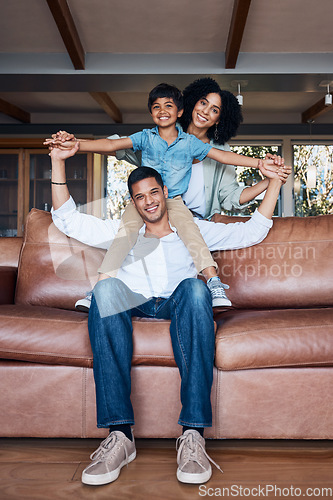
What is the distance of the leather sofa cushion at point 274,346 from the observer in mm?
1605

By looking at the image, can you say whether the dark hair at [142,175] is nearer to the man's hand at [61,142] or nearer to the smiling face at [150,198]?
the smiling face at [150,198]

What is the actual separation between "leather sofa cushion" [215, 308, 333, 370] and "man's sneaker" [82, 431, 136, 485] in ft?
1.40

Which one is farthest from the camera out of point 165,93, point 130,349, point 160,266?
point 165,93

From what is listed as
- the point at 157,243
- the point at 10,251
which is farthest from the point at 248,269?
the point at 10,251

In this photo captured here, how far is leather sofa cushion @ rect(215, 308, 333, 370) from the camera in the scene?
1.61m

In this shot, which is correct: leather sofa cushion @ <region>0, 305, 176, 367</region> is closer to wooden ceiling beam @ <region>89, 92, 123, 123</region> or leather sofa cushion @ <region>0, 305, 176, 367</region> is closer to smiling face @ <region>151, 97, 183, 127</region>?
smiling face @ <region>151, 97, 183, 127</region>

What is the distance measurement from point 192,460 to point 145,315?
63 cm

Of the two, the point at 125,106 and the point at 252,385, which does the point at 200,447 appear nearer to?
the point at 252,385

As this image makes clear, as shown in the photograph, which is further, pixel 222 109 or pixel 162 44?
pixel 162 44

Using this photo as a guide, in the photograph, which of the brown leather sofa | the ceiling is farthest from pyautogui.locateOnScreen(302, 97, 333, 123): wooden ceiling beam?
the brown leather sofa

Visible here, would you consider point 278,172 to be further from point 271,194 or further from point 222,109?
point 222,109

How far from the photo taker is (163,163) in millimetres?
2463

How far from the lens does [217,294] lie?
6.21 ft

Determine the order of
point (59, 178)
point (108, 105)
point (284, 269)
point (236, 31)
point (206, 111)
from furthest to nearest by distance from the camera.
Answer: point (108, 105), point (236, 31), point (206, 111), point (284, 269), point (59, 178)
